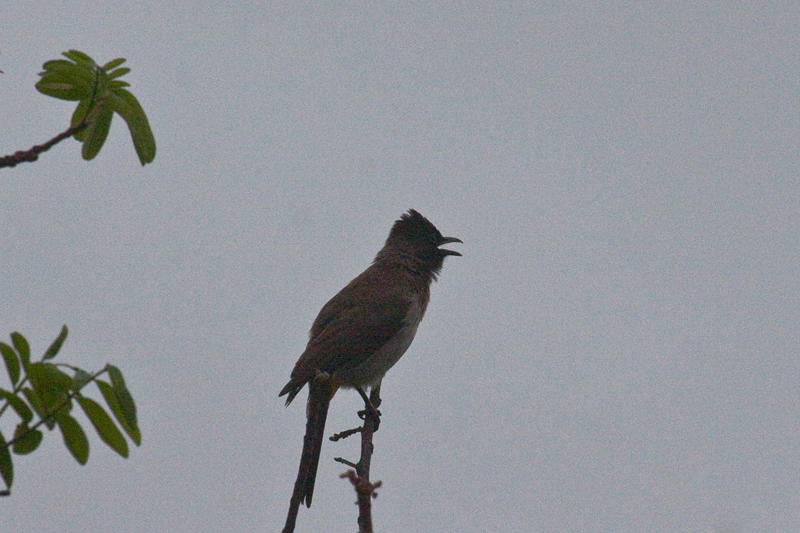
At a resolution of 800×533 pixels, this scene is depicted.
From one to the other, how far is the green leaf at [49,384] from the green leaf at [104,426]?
0.06m

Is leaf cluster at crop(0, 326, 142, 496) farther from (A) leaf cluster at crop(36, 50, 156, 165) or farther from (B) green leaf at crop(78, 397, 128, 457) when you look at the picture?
(A) leaf cluster at crop(36, 50, 156, 165)

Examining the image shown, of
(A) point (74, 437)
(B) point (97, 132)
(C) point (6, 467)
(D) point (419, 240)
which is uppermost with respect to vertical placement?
(D) point (419, 240)

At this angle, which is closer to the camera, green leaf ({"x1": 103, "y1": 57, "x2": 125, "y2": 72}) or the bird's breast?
green leaf ({"x1": 103, "y1": 57, "x2": 125, "y2": 72})

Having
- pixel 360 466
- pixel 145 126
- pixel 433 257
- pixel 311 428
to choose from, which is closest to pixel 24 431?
pixel 145 126

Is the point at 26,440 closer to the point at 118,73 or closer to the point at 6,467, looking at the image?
the point at 6,467

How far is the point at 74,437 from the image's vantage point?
211 centimetres

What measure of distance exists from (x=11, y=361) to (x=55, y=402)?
159mm

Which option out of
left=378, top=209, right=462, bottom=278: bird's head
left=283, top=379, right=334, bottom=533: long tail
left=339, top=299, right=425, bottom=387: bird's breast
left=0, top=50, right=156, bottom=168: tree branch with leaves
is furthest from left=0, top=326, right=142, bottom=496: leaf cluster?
left=378, top=209, right=462, bottom=278: bird's head

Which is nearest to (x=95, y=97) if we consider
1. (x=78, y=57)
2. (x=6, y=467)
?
(x=78, y=57)

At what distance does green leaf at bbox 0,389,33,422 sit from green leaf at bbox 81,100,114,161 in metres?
1.00

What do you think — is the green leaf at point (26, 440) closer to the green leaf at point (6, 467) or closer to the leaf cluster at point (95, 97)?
the green leaf at point (6, 467)

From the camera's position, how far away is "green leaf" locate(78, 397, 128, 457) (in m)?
2.12

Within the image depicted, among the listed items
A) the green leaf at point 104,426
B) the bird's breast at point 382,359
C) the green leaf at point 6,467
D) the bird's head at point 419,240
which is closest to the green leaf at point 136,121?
the green leaf at point 104,426

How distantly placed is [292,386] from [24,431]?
5.20 meters
